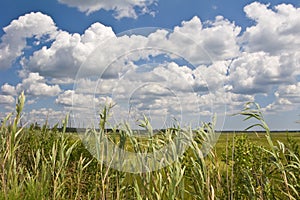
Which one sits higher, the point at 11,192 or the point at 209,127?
the point at 209,127

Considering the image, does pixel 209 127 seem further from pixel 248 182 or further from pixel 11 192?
pixel 11 192

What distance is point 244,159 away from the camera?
3760mm

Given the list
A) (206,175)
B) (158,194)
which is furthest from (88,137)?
(206,175)

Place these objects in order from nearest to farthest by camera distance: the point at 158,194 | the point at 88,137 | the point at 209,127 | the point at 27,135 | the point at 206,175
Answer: the point at 206,175
the point at 158,194
the point at 209,127
the point at 88,137
the point at 27,135

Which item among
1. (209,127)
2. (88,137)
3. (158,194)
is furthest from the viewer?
(88,137)

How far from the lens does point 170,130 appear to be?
299 centimetres

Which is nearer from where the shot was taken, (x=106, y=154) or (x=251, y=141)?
(x=106, y=154)

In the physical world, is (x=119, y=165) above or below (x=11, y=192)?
above

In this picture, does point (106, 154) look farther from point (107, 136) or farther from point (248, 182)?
point (248, 182)

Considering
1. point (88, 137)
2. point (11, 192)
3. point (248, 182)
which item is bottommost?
point (11, 192)

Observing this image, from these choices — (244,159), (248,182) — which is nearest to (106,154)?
(248,182)

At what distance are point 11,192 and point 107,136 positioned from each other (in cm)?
102

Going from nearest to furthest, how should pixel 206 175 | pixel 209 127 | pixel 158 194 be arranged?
pixel 206 175 → pixel 158 194 → pixel 209 127

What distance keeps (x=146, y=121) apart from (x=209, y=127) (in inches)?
20.4
